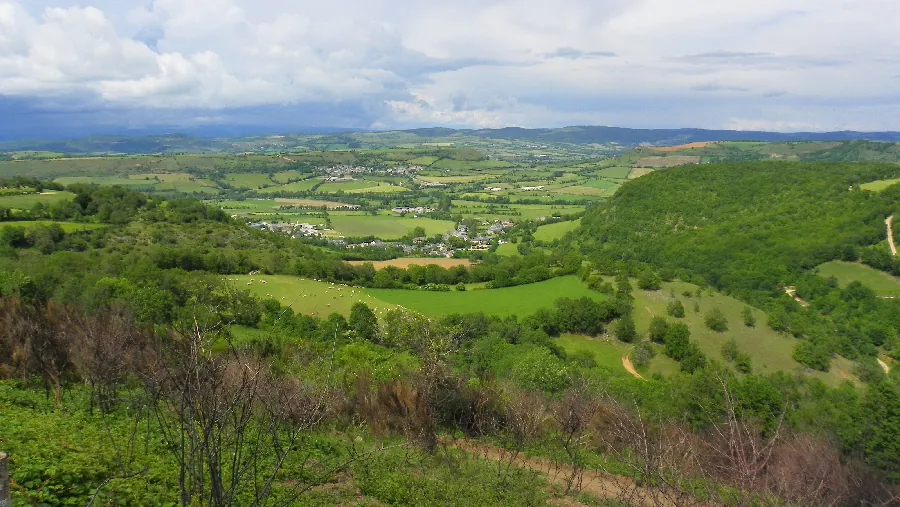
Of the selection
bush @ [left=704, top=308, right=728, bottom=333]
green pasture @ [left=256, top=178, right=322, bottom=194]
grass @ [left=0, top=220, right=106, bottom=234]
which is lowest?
bush @ [left=704, top=308, right=728, bottom=333]

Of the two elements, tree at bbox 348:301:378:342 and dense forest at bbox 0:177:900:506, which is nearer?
dense forest at bbox 0:177:900:506

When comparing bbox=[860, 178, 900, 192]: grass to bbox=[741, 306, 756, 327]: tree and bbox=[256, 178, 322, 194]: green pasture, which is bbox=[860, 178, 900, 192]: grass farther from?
bbox=[256, 178, 322, 194]: green pasture

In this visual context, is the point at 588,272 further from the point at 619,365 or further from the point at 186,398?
the point at 186,398

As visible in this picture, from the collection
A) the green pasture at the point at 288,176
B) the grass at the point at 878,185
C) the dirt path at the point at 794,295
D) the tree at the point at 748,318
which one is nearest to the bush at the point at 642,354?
the tree at the point at 748,318

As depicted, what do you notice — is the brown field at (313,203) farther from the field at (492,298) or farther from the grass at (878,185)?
the grass at (878,185)

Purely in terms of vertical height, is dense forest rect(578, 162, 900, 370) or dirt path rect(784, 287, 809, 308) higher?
dense forest rect(578, 162, 900, 370)

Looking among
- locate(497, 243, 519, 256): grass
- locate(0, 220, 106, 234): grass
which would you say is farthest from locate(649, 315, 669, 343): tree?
locate(0, 220, 106, 234): grass

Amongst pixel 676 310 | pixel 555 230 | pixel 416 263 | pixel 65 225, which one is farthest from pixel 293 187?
pixel 676 310

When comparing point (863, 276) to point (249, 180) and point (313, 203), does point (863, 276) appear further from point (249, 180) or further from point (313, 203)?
point (249, 180)
